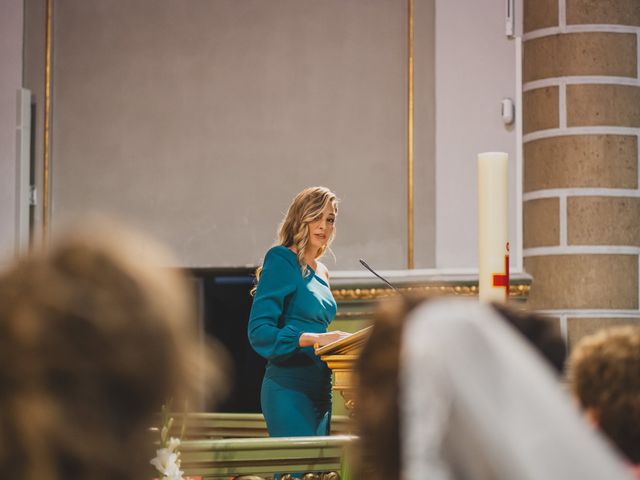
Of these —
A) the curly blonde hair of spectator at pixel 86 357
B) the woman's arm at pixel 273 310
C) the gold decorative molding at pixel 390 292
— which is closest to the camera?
the curly blonde hair of spectator at pixel 86 357

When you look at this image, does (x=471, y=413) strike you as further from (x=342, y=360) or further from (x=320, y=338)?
(x=320, y=338)

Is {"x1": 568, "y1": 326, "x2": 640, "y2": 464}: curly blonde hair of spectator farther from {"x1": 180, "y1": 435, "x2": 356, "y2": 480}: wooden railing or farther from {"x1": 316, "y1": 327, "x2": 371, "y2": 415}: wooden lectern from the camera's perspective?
{"x1": 316, "y1": 327, "x2": 371, "y2": 415}: wooden lectern

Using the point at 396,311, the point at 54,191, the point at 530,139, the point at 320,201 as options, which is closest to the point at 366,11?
the point at 530,139

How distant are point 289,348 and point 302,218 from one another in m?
0.58

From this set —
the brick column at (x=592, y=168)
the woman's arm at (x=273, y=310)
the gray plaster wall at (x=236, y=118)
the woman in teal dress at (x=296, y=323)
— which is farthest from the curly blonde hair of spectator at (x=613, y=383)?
the gray plaster wall at (x=236, y=118)

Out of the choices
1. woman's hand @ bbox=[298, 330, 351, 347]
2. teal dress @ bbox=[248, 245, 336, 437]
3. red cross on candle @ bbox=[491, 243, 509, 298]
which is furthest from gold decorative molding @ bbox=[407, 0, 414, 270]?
red cross on candle @ bbox=[491, 243, 509, 298]

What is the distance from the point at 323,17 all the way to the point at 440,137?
105 centimetres

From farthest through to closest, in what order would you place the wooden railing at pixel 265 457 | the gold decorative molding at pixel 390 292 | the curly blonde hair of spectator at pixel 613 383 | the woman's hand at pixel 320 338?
1. the gold decorative molding at pixel 390 292
2. the woman's hand at pixel 320 338
3. the wooden railing at pixel 265 457
4. the curly blonde hair of spectator at pixel 613 383

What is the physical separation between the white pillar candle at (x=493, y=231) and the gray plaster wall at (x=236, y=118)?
11.4 ft

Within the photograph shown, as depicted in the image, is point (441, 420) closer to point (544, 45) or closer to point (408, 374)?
point (408, 374)

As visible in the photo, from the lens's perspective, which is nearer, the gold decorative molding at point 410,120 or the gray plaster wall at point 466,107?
the gray plaster wall at point 466,107

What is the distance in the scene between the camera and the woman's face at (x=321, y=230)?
4309mm

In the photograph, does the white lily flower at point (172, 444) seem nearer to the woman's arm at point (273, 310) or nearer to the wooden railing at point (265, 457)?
the wooden railing at point (265, 457)

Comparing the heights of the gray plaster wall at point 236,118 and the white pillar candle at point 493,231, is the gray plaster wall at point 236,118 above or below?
above
